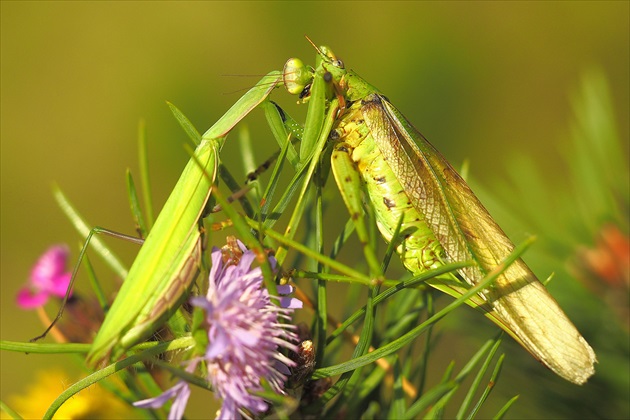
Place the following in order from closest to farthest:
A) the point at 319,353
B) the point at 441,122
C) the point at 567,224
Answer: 1. the point at 319,353
2. the point at 567,224
3. the point at 441,122

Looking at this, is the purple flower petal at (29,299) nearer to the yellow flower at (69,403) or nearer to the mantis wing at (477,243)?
the yellow flower at (69,403)

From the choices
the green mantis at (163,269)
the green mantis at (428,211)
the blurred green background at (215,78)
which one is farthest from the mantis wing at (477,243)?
the blurred green background at (215,78)

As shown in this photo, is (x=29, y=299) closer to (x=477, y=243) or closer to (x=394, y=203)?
(x=394, y=203)

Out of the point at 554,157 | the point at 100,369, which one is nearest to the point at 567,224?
the point at 100,369

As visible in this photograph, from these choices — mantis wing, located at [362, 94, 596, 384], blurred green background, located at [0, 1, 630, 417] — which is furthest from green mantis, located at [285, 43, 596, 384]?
blurred green background, located at [0, 1, 630, 417]

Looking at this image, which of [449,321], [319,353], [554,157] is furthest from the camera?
[554,157]

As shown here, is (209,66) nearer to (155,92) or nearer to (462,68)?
(155,92)
